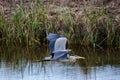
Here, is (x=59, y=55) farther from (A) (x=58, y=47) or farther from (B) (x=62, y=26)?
(B) (x=62, y=26)

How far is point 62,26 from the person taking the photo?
16000mm

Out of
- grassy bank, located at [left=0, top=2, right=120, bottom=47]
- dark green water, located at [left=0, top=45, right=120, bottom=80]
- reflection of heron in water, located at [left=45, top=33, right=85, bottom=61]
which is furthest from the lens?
grassy bank, located at [left=0, top=2, right=120, bottom=47]

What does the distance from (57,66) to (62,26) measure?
2.77 m

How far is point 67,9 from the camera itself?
650 inches

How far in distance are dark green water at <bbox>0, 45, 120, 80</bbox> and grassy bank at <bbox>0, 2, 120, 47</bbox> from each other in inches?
9.9

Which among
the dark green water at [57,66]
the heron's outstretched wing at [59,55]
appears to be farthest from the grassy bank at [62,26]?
the heron's outstretched wing at [59,55]

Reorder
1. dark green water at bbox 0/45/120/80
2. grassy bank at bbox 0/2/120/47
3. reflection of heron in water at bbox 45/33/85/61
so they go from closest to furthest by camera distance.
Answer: dark green water at bbox 0/45/120/80 → reflection of heron in water at bbox 45/33/85/61 → grassy bank at bbox 0/2/120/47

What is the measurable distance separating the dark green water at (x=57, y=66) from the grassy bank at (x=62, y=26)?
25cm

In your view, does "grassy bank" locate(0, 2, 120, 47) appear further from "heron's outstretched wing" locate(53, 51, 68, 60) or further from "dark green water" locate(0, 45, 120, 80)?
"heron's outstretched wing" locate(53, 51, 68, 60)

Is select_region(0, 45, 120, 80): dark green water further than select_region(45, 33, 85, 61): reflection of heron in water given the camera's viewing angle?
No

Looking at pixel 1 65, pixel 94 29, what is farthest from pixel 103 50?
pixel 1 65

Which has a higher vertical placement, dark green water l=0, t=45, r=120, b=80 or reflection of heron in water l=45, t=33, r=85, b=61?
reflection of heron in water l=45, t=33, r=85, b=61

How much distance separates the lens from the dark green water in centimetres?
1246

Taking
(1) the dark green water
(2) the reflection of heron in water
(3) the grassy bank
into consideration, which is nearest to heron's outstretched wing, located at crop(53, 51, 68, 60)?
(2) the reflection of heron in water
